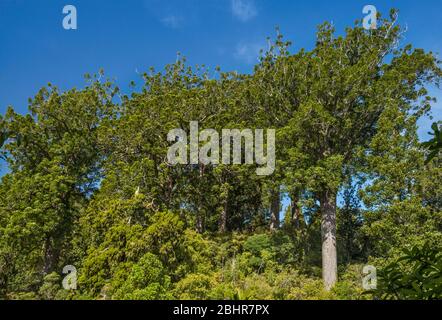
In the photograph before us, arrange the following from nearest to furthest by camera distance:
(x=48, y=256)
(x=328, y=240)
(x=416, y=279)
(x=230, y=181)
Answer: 1. (x=416, y=279)
2. (x=328, y=240)
3. (x=48, y=256)
4. (x=230, y=181)

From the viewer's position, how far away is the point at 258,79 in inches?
770

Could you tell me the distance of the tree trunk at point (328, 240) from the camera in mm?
16047

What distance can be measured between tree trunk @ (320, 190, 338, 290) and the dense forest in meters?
0.05

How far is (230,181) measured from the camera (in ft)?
70.6

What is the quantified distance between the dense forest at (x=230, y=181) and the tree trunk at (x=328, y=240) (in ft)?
0.15

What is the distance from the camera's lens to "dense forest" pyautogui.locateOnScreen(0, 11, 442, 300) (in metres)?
14.1

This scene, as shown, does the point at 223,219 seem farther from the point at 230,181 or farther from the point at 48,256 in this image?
the point at 48,256

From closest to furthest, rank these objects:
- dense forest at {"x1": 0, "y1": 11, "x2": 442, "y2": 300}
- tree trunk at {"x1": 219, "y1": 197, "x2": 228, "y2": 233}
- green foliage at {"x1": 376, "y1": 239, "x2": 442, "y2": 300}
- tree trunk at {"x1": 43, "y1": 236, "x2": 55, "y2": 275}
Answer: green foliage at {"x1": 376, "y1": 239, "x2": 442, "y2": 300} < dense forest at {"x1": 0, "y1": 11, "x2": 442, "y2": 300} < tree trunk at {"x1": 43, "y1": 236, "x2": 55, "y2": 275} < tree trunk at {"x1": 219, "y1": 197, "x2": 228, "y2": 233}

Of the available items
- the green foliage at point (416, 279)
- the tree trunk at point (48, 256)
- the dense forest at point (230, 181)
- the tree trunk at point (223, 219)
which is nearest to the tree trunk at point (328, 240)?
the dense forest at point (230, 181)

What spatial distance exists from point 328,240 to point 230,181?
21.9 feet


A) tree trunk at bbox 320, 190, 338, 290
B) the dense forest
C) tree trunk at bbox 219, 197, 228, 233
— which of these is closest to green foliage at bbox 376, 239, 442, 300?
the dense forest

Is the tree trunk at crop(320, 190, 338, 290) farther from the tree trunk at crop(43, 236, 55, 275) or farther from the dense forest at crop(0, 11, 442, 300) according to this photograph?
the tree trunk at crop(43, 236, 55, 275)

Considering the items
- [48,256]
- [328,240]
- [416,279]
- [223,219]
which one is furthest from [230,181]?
[416,279]

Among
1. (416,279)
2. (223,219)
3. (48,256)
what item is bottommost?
(48,256)
